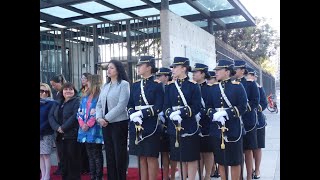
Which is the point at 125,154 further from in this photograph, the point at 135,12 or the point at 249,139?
the point at 135,12

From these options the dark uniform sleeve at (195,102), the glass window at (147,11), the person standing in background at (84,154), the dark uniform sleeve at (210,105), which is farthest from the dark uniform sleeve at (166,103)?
the glass window at (147,11)

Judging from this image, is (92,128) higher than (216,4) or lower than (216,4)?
lower

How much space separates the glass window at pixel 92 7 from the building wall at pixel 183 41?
1694 millimetres

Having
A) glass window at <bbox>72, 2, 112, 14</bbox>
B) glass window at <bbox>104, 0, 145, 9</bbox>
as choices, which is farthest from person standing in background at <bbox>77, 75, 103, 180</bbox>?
glass window at <bbox>72, 2, 112, 14</bbox>

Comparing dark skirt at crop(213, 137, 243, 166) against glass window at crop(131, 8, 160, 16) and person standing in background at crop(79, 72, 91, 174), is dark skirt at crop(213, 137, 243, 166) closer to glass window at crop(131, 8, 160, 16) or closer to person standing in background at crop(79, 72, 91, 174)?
person standing in background at crop(79, 72, 91, 174)

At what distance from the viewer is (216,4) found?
8.56m

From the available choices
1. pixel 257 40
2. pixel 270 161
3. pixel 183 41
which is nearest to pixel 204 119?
pixel 270 161

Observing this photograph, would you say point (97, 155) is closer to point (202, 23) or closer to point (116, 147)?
point (116, 147)

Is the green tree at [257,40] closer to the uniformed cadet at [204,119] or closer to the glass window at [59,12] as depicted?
the glass window at [59,12]

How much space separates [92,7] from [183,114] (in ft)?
15.1

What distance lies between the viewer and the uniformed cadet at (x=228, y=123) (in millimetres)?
4027

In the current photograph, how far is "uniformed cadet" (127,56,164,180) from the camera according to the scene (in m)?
4.30
